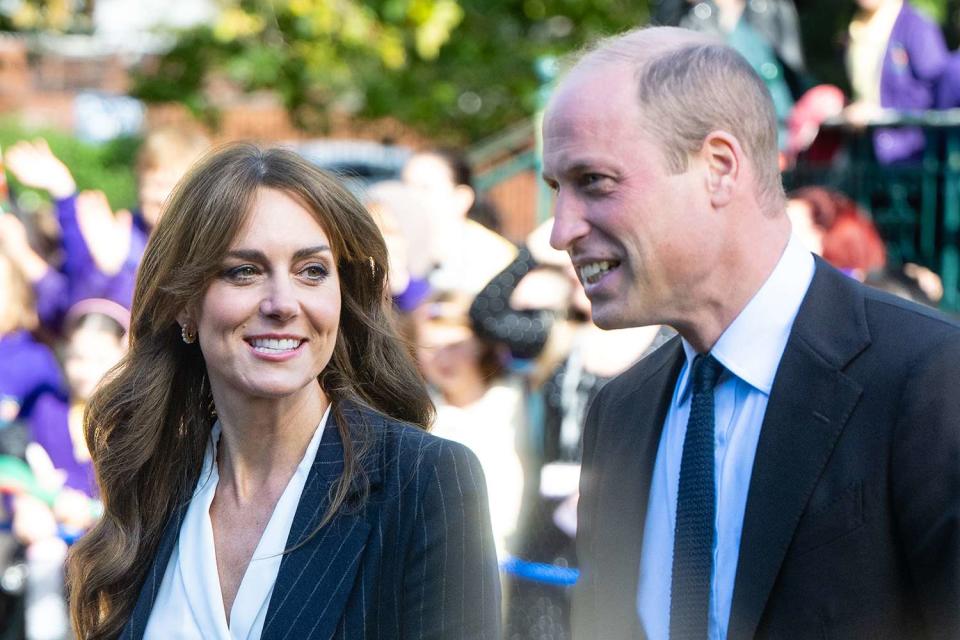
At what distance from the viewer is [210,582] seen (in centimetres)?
286

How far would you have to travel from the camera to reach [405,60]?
13211mm

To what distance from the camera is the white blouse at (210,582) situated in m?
2.80

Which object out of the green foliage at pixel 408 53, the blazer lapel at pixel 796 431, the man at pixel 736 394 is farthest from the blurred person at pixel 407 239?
the green foliage at pixel 408 53

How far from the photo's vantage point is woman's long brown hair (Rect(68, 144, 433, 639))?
116 inches

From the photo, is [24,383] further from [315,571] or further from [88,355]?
[315,571]

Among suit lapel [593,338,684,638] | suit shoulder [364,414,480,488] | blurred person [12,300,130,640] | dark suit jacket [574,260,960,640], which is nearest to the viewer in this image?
dark suit jacket [574,260,960,640]

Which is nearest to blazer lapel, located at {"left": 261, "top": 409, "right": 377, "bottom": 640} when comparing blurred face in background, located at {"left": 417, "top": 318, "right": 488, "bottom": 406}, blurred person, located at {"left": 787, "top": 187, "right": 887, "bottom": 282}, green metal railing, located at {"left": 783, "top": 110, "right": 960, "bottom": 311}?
blurred face in background, located at {"left": 417, "top": 318, "right": 488, "bottom": 406}

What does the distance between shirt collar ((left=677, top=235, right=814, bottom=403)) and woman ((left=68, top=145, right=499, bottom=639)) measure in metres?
0.65

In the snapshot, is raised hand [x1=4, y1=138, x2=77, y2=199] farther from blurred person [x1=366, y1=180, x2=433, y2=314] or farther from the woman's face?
the woman's face

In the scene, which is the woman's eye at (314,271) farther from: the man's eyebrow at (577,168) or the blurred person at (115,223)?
the blurred person at (115,223)

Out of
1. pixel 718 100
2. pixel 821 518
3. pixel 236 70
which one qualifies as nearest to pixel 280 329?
pixel 718 100

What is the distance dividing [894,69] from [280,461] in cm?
538

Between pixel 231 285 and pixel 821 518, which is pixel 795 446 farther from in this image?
pixel 231 285

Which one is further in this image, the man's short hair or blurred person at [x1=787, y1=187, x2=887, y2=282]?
blurred person at [x1=787, y1=187, x2=887, y2=282]
